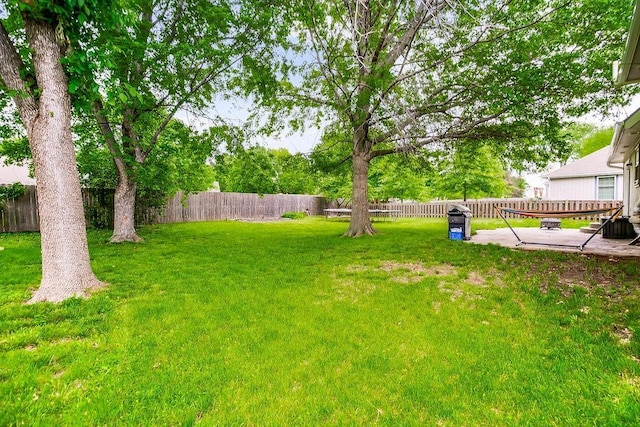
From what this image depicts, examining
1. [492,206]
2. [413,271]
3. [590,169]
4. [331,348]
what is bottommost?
[331,348]

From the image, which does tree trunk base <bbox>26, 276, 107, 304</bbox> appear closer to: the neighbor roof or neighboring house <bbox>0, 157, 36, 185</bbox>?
neighboring house <bbox>0, 157, 36, 185</bbox>

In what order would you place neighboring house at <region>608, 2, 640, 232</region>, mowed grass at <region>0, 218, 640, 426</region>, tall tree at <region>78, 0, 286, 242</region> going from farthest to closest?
tall tree at <region>78, 0, 286, 242</region>
neighboring house at <region>608, 2, 640, 232</region>
mowed grass at <region>0, 218, 640, 426</region>

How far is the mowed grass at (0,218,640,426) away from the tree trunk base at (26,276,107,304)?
0.71 feet

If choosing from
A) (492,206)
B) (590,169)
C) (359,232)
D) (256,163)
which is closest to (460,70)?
(359,232)

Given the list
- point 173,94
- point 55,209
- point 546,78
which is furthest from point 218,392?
point 546,78

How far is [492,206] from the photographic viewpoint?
18.2 meters

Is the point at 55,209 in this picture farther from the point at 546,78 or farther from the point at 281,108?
the point at 546,78

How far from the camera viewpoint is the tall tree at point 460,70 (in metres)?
6.18

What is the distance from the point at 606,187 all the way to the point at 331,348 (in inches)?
757

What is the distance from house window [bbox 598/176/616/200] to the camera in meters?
15.1

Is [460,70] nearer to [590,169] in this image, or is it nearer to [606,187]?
[590,169]

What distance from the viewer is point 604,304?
356 centimetres

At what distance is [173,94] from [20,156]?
5355 millimetres

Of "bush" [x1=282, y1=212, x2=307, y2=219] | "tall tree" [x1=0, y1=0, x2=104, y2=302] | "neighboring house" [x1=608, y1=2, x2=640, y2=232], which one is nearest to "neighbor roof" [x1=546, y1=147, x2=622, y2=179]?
"neighboring house" [x1=608, y1=2, x2=640, y2=232]
